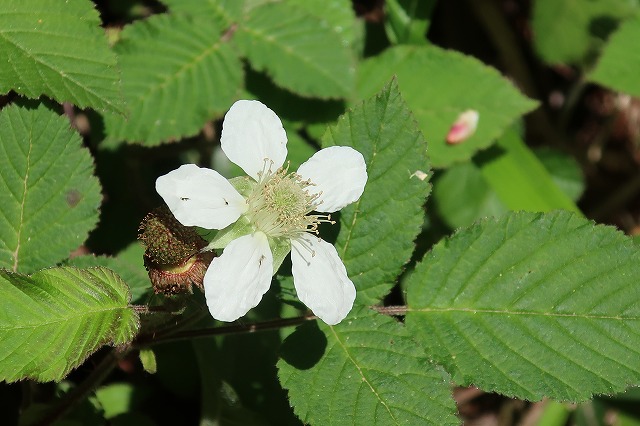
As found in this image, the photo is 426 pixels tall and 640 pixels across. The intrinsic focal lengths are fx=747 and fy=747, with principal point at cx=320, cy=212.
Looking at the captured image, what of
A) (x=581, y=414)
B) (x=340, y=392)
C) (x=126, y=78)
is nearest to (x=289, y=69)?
(x=126, y=78)

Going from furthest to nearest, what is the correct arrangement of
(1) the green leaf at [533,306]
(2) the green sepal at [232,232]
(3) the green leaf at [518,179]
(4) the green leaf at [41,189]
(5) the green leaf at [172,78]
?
(3) the green leaf at [518,179]
(5) the green leaf at [172,78]
(4) the green leaf at [41,189]
(1) the green leaf at [533,306]
(2) the green sepal at [232,232]

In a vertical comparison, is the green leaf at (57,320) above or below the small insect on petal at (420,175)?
below

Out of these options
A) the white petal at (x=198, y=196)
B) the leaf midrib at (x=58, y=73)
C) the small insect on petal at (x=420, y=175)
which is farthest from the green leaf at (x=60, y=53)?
the small insect on petal at (x=420, y=175)

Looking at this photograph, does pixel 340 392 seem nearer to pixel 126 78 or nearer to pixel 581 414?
pixel 126 78

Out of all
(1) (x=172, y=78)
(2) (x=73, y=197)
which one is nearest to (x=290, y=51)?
(1) (x=172, y=78)

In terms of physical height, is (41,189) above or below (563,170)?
above

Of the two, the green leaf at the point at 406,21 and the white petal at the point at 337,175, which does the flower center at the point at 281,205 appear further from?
the green leaf at the point at 406,21

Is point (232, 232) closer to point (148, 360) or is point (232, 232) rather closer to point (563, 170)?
point (148, 360)
